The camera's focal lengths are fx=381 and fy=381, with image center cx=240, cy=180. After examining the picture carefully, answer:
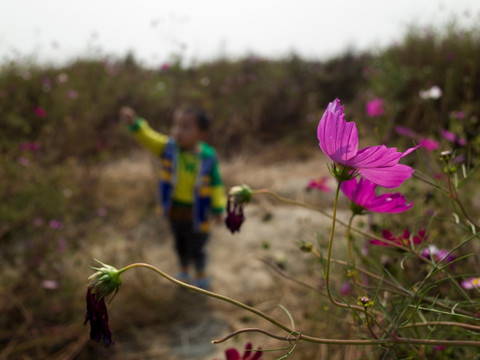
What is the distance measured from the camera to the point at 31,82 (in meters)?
3.41

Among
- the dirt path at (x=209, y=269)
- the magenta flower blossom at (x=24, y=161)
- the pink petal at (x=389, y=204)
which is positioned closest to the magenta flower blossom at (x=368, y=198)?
the pink petal at (x=389, y=204)

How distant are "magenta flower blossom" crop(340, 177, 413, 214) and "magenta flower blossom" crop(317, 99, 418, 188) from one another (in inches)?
2.7

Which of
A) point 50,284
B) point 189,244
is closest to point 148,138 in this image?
point 189,244

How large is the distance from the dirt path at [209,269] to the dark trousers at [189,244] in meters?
0.15

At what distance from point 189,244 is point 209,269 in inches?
8.9

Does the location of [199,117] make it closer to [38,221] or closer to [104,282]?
[38,221]

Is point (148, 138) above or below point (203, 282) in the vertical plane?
above

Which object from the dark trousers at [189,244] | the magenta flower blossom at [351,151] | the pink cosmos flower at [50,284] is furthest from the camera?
the dark trousers at [189,244]

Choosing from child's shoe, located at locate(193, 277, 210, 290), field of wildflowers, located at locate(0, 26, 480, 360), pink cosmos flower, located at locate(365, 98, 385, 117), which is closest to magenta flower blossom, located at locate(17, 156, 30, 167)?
field of wildflowers, located at locate(0, 26, 480, 360)

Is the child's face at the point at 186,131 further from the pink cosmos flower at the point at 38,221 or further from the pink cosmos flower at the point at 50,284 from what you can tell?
the pink cosmos flower at the point at 50,284

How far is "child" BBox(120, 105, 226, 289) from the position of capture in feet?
7.07

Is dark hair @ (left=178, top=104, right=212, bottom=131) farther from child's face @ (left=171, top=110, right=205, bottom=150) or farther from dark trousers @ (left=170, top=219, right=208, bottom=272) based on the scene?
dark trousers @ (left=170, top=219, right=208, bottom=272)

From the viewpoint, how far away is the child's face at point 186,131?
219 centimetres

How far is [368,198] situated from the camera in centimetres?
47
